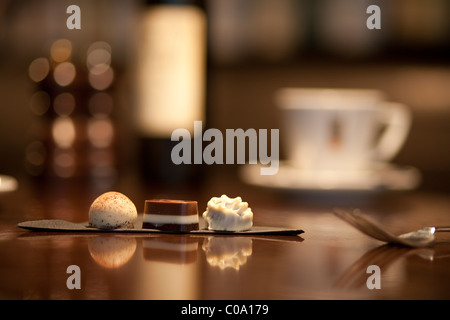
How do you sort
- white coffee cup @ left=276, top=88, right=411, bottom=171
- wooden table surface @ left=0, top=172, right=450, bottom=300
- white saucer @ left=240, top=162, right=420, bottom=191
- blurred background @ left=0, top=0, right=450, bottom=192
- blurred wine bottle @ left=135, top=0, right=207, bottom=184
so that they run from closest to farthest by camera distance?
wooden table surface @ left=0, top=172, right=450, bottom=300 → white saucer @ left=240, top=162, right=420, bottom=191 → white coffee cup @ left=276, top=88, right=411, bottom=171 → blurred wine bottle @ left=135, top=0, right=207, bottom=184 → blurred background @ left=0, top=0, right=450, bottom=192

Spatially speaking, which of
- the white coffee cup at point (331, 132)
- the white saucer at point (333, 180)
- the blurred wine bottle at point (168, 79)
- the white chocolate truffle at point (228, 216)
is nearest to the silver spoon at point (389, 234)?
the white chocolate truffle at point (228, 216)

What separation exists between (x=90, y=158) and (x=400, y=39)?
1.23 meters

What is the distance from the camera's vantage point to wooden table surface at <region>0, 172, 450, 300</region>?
48cm

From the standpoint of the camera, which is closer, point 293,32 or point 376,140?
point 376,140

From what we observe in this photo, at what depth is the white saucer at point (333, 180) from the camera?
1.23 m

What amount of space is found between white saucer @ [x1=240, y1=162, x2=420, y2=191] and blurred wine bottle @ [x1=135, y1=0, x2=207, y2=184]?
252 millimetres

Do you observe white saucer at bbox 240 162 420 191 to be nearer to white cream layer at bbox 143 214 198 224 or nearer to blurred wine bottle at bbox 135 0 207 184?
blurred wine bottle at bbox 135 0 207 184

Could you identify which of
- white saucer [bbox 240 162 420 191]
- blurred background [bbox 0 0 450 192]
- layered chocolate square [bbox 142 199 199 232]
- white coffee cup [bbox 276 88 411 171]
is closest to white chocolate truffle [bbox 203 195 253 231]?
layered chocolate square [bbox 142 199 199 232]

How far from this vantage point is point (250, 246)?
2.25 feet

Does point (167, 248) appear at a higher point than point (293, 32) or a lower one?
lower

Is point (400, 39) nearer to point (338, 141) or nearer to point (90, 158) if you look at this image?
point (338, 141)

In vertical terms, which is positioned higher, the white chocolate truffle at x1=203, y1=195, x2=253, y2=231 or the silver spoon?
the white chocolate truffle at x1=203, y1=195, x2=253, y2=231
